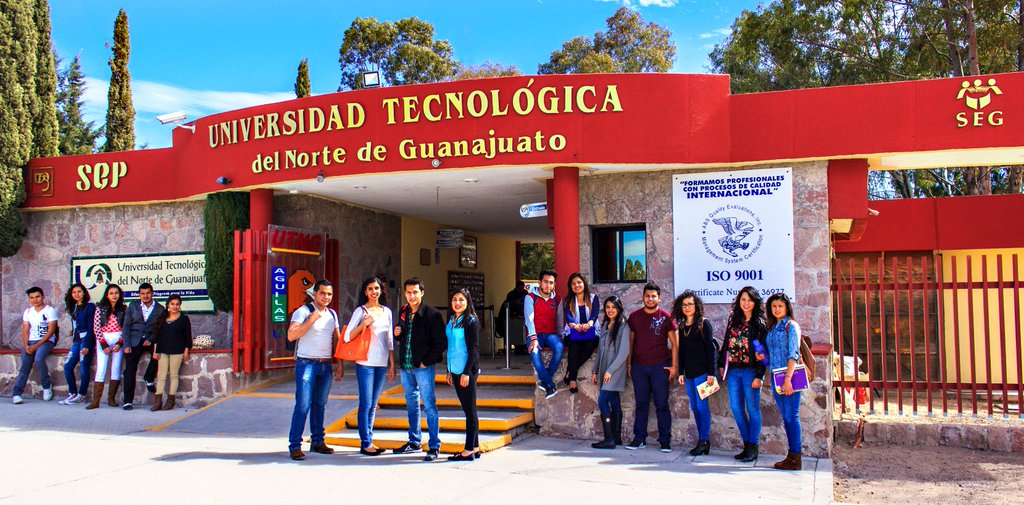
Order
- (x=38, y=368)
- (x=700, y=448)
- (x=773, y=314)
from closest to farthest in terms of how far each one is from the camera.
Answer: (x=773, y=314)
(x=700, y=448)
(x=38, y=368)

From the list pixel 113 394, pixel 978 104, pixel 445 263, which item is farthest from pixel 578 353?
pixel 445 263

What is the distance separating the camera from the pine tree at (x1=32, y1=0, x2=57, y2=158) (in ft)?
44.1

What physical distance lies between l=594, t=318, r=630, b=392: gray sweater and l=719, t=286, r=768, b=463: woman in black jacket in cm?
100

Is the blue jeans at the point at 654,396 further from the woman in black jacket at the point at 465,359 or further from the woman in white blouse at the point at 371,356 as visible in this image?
the woman in white blouse at the point at 371,356

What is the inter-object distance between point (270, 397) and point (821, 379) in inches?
256

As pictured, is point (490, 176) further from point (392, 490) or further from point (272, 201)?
point (392, 490)

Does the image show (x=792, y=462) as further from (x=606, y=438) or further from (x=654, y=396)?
(x=606, y=438)

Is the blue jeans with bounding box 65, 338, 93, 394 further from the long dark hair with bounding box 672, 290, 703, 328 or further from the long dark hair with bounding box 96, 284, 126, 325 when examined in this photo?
the long dark hair with bounding box 672, 290, 703, 328

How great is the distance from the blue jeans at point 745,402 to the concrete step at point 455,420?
2296 mm

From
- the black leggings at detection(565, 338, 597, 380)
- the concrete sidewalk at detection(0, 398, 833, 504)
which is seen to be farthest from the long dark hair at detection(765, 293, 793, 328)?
the black leggings at detection(565, 338, 597, 380)

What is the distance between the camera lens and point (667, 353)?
8273 millimetres

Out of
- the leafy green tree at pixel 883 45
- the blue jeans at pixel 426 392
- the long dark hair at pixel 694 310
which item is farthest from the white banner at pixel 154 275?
the leafy green tree at pixel 883 45

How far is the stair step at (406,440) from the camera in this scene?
7.94m

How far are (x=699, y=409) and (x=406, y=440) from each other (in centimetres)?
287
